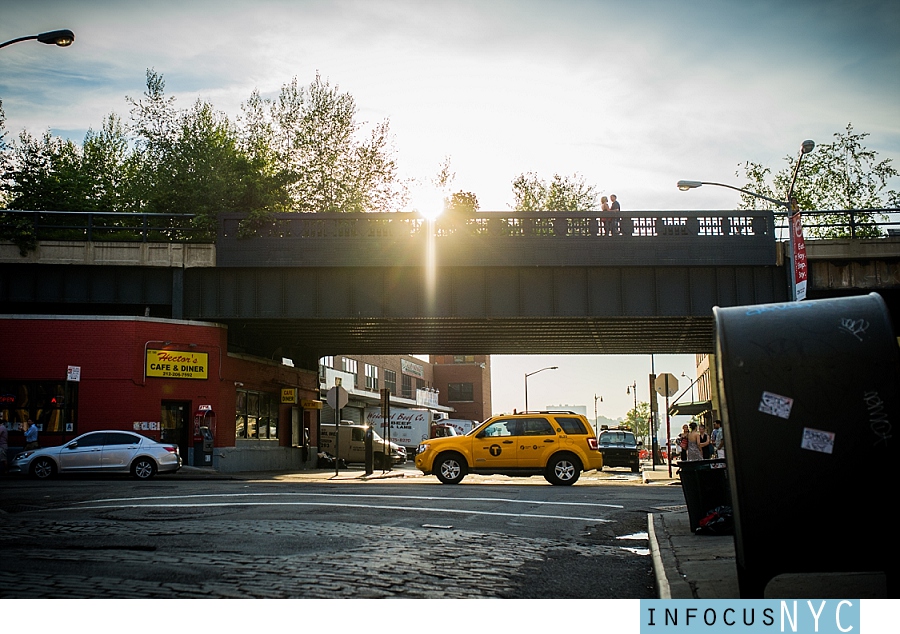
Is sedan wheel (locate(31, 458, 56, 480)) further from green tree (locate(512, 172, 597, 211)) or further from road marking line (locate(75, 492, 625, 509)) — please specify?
green tree (locate(512, 172, 597, 211))

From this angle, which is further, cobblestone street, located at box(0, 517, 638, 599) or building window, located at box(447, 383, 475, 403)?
building window, located at box(447, 383, 475, 403)

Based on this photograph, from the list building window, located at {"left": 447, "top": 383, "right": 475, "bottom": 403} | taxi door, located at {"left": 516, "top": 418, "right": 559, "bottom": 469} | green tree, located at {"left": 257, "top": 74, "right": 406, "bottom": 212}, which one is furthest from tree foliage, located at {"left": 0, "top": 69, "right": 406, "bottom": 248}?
building window, located at {"left": 447, "top": 383, "right": 475, "bottom": 403}

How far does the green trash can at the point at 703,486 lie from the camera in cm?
1085

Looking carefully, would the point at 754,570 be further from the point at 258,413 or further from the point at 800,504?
the point at 258,413

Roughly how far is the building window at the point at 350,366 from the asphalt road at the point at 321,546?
51.6m

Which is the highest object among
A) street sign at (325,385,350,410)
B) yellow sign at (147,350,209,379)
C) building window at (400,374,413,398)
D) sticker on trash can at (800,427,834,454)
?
building window at (400,374,413,398)

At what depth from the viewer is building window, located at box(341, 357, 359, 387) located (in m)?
69.2

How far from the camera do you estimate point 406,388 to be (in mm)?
91188

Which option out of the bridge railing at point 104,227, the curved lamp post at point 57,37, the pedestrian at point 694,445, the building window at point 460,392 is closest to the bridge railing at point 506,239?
the bridge railing at point 104,227

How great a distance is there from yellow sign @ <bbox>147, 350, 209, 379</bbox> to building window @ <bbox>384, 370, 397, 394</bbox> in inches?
1963

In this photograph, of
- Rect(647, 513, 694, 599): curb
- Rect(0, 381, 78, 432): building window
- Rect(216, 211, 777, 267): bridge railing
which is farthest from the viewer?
Rect(216, 211, 777, 267): bridge railing

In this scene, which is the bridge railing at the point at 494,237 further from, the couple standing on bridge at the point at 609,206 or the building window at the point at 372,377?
the building window at the point at 372,377

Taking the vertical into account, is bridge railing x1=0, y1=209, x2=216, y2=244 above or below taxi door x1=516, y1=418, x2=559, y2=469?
above

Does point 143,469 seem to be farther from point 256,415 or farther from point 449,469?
point 256,415
